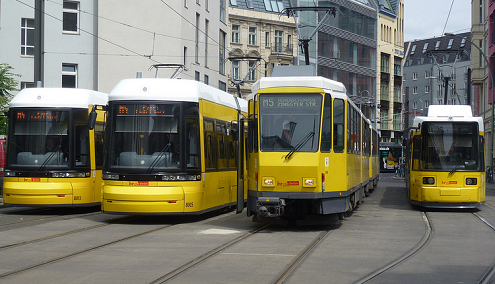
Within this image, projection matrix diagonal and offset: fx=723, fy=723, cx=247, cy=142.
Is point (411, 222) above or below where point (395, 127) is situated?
below

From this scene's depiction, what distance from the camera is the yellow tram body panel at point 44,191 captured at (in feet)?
56.0

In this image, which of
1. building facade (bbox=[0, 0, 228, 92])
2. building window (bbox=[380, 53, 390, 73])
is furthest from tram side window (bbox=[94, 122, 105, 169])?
building window (bbox=[380, 53, 390, 73])

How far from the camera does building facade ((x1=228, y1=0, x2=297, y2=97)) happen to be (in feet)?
216

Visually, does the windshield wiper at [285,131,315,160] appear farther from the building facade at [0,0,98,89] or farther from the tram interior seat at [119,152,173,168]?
the building facade at [0,0,98,89]

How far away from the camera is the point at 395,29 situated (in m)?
90.6

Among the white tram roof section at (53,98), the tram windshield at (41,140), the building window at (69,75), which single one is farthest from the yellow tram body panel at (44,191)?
the building window at (69,75)

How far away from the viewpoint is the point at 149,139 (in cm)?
1499

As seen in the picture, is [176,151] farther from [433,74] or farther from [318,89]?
[433,74]

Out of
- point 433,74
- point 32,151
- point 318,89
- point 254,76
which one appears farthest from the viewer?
point 433,74

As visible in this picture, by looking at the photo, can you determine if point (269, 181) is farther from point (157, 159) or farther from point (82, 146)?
point (82, 146)

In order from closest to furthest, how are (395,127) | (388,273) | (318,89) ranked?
1. (388,273)
2. (318,89)
3. (395,127)

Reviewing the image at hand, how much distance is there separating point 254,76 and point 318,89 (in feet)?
178

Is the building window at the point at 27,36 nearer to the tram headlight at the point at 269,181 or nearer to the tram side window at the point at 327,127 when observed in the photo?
the tram headlight at the point at 269,181

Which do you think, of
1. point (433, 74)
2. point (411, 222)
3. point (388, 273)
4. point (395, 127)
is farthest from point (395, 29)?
point (388, 273)
